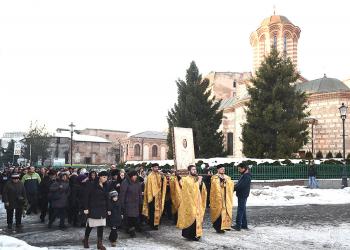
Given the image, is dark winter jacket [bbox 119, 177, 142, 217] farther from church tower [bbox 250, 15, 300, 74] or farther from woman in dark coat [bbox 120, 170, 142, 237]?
church tower [bbox 250, 15, 300, 74]

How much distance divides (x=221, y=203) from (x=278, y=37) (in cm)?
3766

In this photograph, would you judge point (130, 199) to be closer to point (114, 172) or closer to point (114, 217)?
point (114, 217)

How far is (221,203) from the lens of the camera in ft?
32.4

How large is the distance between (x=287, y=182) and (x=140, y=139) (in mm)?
49725

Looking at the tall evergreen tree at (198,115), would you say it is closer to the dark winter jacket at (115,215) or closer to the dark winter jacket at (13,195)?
the dark winter jacket at (13,195)

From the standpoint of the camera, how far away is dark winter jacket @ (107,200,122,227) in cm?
837

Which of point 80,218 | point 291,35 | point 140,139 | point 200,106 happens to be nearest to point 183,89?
point 200,106

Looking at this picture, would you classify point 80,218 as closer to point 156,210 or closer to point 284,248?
point 156,210

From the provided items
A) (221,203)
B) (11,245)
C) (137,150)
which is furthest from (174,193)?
(137,150)

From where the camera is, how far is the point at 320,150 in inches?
1346

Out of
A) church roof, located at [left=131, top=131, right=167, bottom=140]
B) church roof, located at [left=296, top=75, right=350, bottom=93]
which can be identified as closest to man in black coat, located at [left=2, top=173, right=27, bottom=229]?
church roof, located at [left=296, top=75, right=350, bottom=93]

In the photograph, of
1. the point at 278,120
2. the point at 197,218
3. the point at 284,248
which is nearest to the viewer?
the point at 284,248

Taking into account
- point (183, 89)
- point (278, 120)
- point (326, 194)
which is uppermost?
point (183, 89)

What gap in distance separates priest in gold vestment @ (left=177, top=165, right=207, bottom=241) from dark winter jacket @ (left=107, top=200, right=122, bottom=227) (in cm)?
150
